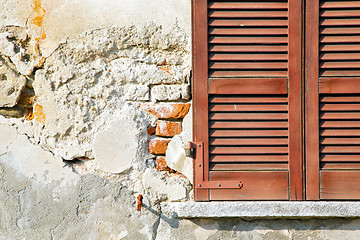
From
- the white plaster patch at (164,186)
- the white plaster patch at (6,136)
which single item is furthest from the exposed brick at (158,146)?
the white plaster patch at (6,136)

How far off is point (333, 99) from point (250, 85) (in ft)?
1.49

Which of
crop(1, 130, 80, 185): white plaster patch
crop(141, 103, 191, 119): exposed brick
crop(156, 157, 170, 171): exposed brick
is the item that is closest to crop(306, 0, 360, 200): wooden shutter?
crop(141, 103, 191, 119): exposed brick

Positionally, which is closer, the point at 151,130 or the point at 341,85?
the point at 341,85

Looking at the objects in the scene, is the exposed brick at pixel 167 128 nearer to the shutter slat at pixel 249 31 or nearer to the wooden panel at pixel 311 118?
the shutter slat at pixel 249 31

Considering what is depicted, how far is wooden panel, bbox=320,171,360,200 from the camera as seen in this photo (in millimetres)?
2232

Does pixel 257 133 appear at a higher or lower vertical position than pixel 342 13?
lower

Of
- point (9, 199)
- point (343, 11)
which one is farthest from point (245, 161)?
point (9, 199)

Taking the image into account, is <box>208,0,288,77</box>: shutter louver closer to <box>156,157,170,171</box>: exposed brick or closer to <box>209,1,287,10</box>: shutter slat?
<box>209,1,287,10</box>: shutter slat

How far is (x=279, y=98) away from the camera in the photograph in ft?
7.42

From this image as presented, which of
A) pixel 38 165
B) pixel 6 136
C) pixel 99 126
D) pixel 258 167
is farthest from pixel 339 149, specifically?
pixel 6 136

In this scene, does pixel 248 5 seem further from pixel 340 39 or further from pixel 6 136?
pixel 6 136

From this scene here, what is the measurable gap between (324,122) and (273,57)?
45cm

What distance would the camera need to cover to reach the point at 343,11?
2242mm

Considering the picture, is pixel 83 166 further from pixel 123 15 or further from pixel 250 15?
pixel 250 15
